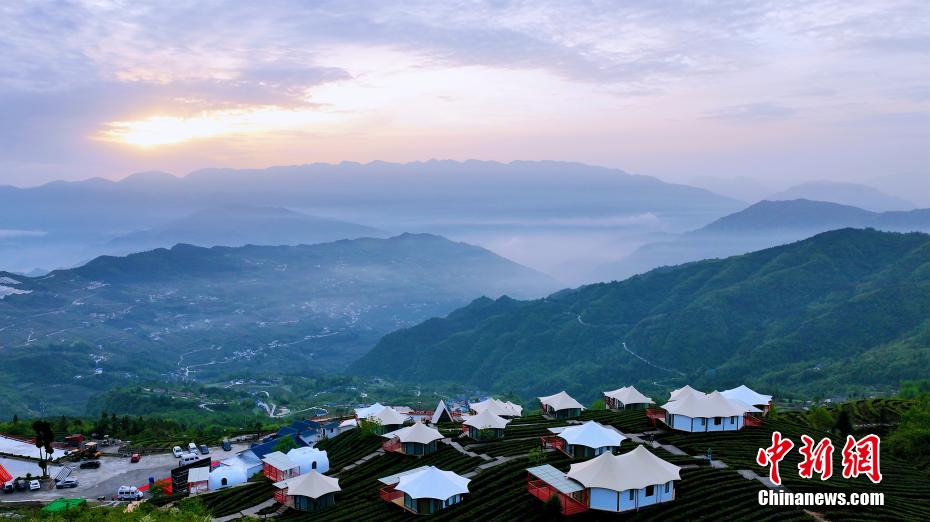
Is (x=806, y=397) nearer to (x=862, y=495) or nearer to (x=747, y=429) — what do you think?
(x=747, y=429)

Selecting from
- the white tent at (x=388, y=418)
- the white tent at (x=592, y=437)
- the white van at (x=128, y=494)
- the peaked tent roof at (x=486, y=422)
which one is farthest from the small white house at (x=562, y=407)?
the white van at (x=128, y=494)

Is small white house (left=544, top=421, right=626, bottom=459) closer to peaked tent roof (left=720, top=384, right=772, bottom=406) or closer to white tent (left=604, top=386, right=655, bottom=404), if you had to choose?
peaked tent roof (left=720, top=384, right=772, bottom=406)

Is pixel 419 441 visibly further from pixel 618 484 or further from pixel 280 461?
pixel 618 484

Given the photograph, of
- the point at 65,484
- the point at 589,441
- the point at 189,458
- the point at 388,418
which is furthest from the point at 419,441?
the point at 65,484

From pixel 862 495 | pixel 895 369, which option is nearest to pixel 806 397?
pixel 895 369

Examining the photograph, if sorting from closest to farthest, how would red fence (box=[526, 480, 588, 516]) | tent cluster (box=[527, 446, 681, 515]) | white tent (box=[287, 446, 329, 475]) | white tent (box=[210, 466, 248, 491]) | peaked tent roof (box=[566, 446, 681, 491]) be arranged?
peaked tent roof (box=[566, 446, 681, 491]) < tent cluster (box=[527, 446, 681, 515]) < red fence (box=[526, 480, 588, 516]) < white tent (box=[287, 446, 329, 475]) < white tent (box=[210, 466, 248, 491])

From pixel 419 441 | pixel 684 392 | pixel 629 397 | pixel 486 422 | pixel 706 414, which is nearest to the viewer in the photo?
pixel 706 414

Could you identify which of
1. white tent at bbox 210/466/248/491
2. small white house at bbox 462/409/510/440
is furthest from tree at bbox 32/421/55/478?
small white house at bbox 462/409/510/440
